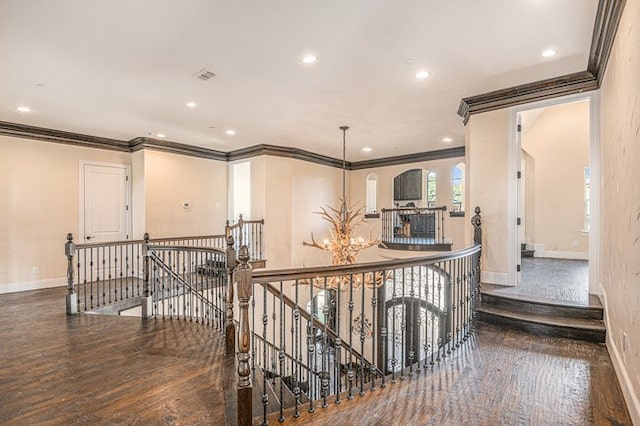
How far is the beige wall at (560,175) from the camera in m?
7.54

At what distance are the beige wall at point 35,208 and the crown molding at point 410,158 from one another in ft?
23.4

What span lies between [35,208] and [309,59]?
6.21 meters

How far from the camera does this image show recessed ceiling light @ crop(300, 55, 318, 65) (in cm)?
368

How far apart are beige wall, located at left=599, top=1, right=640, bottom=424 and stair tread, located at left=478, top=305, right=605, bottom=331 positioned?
0.28m

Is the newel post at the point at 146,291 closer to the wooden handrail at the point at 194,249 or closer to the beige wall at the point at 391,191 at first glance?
the wooden handrail at the point at 194,249

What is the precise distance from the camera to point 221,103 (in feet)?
17.0

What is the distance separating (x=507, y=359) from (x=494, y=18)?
3.10 m

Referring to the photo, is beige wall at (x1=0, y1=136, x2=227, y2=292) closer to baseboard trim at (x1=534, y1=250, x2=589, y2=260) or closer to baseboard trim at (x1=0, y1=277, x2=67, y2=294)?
baseboard trim at (x1=0, y1=277, x2=67, y2=294)

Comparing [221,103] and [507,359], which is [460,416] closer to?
[507,359]

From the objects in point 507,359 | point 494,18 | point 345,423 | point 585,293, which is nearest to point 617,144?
point 494,18

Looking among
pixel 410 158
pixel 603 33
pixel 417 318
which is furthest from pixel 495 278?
pixel 410 158

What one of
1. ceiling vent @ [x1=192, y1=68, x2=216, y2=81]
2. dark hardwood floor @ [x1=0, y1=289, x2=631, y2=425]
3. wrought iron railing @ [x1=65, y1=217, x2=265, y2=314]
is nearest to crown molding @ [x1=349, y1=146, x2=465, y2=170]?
wrought iron railing @ [x1=65, y1=217, x2=265, y2=314]

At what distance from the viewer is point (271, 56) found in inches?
145

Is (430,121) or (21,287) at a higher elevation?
(430,121)
